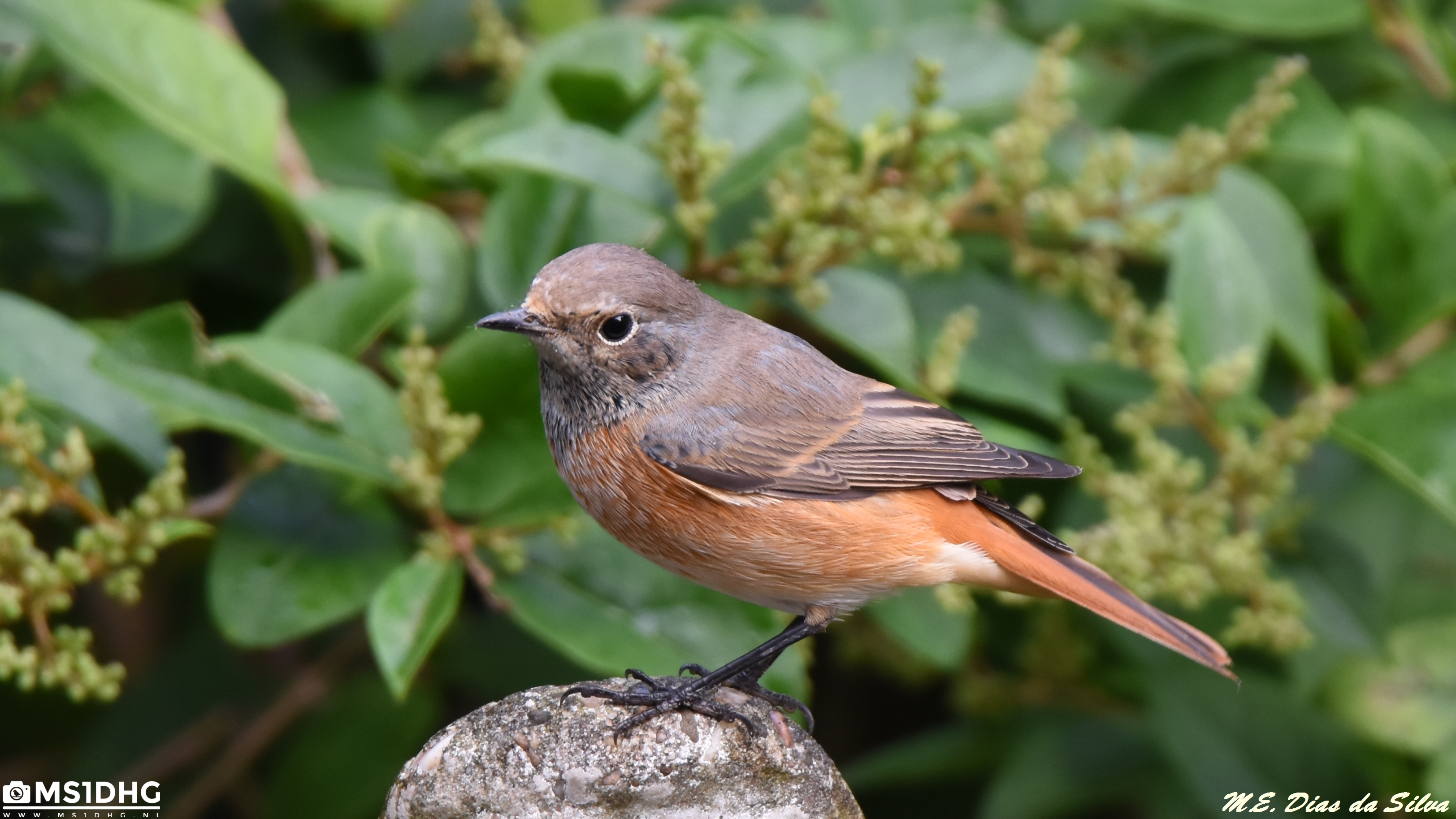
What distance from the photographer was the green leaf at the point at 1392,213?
3717 mm

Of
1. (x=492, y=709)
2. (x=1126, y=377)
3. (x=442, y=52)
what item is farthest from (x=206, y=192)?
(x=1126, y=377)

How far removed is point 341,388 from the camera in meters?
3.07

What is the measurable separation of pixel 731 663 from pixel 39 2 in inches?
86.9

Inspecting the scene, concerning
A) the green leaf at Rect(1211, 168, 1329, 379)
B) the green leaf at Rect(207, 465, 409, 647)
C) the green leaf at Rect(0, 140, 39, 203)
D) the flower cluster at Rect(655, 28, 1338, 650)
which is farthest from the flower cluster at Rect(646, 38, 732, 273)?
the green leaf at Rect(0, 140, 39, 203)

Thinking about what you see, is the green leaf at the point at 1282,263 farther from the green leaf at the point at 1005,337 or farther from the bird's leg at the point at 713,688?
the bird's leg at the point at 713,688

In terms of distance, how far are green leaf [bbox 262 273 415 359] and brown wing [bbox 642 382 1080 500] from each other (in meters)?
0.80

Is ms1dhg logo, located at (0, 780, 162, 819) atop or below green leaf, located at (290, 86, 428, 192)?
below

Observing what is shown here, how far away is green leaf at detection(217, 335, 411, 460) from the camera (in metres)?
2.98

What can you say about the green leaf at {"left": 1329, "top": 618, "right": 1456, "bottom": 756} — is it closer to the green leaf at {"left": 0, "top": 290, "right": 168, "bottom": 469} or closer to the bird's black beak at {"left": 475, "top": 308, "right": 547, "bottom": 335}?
the bird's black beak at {"left": 475, "top": 308, "right": 547, "bottom": 335}

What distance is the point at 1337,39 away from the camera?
441 cm

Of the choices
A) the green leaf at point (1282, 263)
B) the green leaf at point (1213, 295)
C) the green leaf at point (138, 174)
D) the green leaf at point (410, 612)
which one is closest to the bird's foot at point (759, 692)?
the green leaf at point (410, 612)

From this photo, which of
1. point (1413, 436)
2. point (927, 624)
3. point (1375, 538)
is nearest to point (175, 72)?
point (927, 624)

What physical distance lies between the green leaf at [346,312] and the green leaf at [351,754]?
1220 millimetres

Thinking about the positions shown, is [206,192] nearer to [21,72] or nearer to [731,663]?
[21,72]
